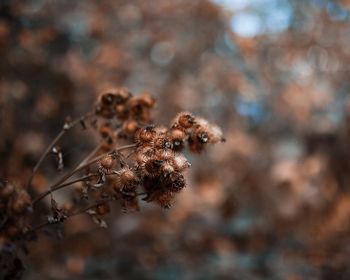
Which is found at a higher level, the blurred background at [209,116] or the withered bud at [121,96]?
the blurred background at [209,116]

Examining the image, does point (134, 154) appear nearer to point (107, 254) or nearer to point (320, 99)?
point (107, 254)

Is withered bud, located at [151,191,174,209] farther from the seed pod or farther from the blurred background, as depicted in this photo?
the blurred background

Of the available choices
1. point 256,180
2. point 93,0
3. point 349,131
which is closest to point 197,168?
point 256,180

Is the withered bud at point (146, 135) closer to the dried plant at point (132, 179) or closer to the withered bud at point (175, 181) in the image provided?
the dried plant at point (132, 179)

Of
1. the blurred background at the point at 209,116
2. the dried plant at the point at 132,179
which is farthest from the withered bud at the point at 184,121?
the blurred background at the point at 209,116

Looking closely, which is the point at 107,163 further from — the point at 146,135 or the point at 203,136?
the point at 203,136

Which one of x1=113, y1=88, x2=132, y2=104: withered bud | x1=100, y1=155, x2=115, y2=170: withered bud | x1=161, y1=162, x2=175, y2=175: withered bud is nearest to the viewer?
x1=161, y1=162, x2=175, y2=175: withered bud

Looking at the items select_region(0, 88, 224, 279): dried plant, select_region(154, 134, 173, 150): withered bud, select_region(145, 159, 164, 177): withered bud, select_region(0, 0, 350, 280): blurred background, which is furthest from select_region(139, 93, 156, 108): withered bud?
select_region(0, 0, 350, 280): blurred background

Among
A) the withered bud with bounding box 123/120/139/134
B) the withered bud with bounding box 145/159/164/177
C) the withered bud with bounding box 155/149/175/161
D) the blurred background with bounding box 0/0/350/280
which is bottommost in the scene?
the withered bud with bounding box 145/159/164/177

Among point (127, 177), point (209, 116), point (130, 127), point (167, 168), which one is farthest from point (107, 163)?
point (209, 116)
